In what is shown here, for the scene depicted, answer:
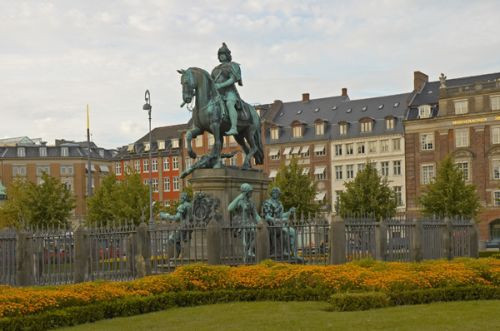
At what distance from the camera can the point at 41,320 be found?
591 inches

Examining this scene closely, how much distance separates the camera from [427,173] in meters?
79.9

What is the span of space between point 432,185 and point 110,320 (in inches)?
1998

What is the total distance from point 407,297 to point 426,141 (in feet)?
213

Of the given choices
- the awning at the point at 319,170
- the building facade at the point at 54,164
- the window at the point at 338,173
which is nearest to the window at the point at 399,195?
the window at the point at 338,173

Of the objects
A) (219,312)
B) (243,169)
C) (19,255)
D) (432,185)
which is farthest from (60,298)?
(432,185)

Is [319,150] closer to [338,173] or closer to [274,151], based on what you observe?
[338,173]

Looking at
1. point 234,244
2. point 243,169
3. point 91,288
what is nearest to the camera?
point 91,288

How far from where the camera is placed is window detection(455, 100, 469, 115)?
77438 mm

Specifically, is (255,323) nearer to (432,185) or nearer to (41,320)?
(41,320)

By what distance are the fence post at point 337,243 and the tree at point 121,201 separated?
41296 mm

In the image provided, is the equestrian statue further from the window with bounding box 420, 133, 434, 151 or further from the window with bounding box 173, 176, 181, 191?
the window with bounding box 173, 176, 181, 191

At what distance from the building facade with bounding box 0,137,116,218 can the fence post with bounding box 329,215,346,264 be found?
284 ft

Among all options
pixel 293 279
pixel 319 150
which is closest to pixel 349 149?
pixel 319 150

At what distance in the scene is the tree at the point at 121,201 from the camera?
211 ft
